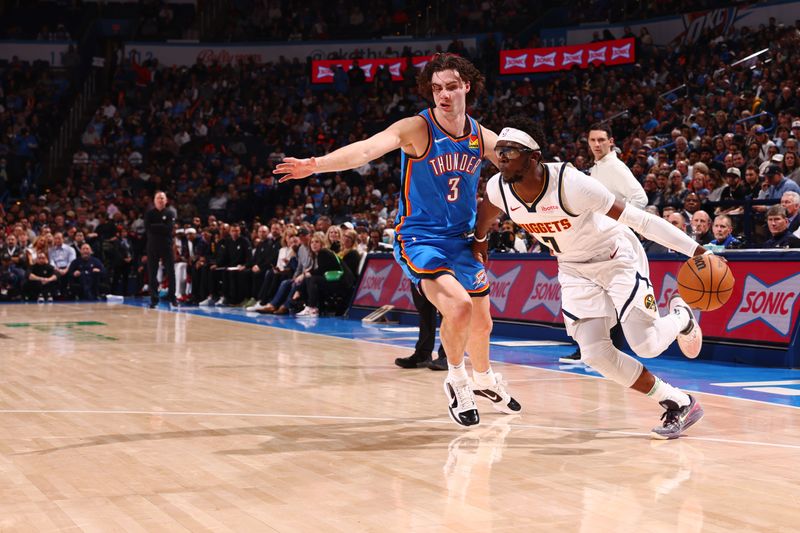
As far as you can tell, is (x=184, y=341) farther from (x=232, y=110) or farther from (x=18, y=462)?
(x=232, y=110)

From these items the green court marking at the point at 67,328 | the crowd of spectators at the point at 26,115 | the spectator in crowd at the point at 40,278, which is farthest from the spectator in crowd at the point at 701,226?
the crowd of spectators at the point at 26,115

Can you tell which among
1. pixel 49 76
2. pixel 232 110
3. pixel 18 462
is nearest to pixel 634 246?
pixel 18 462

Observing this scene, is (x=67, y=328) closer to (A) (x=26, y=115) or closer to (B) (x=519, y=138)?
(B) (x=519, y=138)

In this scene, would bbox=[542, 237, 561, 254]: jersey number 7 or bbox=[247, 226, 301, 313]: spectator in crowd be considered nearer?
bbox=[542, 237, 561, 254]: jersey number 7

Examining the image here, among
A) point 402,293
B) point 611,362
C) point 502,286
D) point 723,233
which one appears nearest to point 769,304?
point 723,233

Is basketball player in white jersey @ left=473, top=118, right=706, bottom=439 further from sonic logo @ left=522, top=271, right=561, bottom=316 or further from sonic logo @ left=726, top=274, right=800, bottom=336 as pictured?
sonic logo @ left=522, top=271, right=561, bottom=316

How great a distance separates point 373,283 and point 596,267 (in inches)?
420

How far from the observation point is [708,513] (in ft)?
13.2

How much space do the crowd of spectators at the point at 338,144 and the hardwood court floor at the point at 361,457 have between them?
4873 mm

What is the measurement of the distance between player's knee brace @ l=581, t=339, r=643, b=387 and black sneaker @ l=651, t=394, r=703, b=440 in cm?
29

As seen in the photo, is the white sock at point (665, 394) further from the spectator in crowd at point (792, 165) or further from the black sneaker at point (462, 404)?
the spectator in crowd at point (792, 165)

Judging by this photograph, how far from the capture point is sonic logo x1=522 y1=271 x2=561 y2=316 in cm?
1241

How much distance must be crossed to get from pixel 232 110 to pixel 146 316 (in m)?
16.7

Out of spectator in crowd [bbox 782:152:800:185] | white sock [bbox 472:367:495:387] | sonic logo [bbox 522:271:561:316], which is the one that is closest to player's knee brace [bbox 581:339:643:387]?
white sock [bbox 472:367:495:387]
